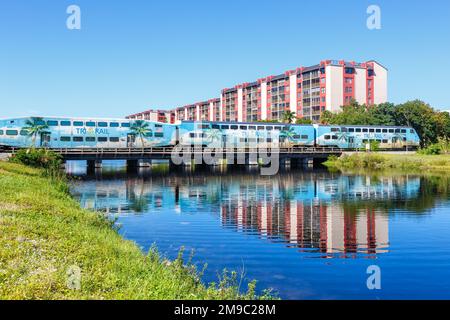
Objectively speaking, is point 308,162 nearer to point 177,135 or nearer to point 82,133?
point 177,135

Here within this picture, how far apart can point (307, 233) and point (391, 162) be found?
55968mm

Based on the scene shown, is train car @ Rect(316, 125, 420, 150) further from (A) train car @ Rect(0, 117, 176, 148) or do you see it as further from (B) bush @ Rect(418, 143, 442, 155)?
(A) train car @ Rect(0, 117, 176, 148)

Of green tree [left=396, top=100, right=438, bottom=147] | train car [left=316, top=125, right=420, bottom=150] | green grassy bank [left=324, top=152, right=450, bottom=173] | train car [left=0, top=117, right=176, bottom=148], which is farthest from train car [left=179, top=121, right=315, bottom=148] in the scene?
green tree [left=396, top=100, right=438, bottom=147]

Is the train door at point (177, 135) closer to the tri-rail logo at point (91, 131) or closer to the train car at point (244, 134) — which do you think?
the train car at point (244, 134)

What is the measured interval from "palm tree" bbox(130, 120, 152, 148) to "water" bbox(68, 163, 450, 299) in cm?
2763

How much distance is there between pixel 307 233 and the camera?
786 inches

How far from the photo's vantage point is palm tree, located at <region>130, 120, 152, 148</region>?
213 feet

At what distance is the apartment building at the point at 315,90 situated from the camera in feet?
359

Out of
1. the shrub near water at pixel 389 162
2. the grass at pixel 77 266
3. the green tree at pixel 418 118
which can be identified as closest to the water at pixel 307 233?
the grass at pixel 77 266

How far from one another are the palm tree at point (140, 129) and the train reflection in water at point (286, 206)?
66.4 feet

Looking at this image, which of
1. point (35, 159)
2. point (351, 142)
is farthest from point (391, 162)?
point (35, 159)
